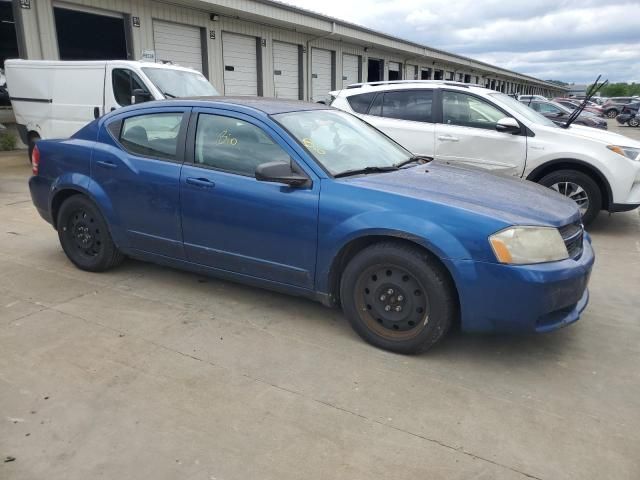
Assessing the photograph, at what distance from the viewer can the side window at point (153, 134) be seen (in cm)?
410

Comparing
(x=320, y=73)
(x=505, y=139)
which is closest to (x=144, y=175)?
(x=505, y=139)

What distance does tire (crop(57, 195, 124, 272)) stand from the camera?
14.8 ft

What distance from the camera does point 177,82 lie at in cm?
964

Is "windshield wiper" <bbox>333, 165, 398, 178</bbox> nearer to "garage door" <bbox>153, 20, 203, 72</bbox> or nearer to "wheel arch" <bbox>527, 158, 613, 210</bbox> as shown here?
"wheel arch" <bbox>527, 158, 613, 210</bbox>

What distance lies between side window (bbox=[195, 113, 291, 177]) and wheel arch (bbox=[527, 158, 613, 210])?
4.17 meters

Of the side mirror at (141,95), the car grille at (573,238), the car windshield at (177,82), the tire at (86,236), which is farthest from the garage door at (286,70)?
the car grille at (573,238)

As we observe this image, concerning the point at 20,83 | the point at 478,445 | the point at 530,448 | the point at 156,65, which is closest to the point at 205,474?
the point at 478,445

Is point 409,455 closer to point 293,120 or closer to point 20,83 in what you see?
point 293,120

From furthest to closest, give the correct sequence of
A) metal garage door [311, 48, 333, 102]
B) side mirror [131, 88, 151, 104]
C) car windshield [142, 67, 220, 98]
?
1. metal garage door [311, 48, 333, 102]
2. car windshield [142, 67, 220, 98]
3. side mirror [131, 88, 151, 104]

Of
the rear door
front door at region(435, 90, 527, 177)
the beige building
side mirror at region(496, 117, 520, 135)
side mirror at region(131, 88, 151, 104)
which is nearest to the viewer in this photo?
the rear door

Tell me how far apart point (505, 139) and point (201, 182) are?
437cm

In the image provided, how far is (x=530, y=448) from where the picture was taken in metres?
2.50

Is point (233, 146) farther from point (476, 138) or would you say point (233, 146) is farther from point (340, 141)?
point (476, 138)

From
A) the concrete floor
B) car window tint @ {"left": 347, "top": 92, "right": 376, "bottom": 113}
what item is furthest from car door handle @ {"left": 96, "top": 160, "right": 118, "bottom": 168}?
car window tint @ {"left": 347, "top": 92, "right": 376, "bottom": 113}
